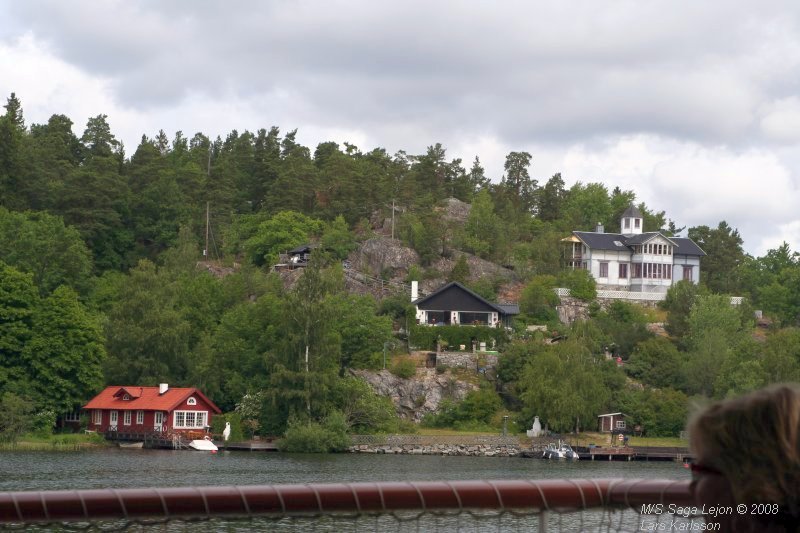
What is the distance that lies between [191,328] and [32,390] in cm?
1246

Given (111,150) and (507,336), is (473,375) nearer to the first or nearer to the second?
(507,336)

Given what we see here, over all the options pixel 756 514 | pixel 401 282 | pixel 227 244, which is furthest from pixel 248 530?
pixel 227 244

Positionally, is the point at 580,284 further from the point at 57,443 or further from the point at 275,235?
the point at 57,443

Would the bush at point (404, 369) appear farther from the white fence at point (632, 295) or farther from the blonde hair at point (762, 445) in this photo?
the blonde hair at point (762, 445)

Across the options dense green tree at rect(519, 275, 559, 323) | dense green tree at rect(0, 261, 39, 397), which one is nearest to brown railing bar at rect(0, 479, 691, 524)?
dense green tree at rect(0, 261, 39, 397)

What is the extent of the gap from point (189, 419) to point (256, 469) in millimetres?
17233

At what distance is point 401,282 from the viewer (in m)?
78.6

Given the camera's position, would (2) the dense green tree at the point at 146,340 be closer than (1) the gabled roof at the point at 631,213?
Yes

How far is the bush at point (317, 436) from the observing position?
180ft

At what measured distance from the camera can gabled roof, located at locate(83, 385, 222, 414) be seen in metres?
57.3

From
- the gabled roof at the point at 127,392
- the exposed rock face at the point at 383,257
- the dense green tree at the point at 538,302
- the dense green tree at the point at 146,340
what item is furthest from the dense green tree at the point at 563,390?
the gabled roof at the point at 127,392

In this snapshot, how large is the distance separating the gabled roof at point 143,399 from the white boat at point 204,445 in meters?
2.45

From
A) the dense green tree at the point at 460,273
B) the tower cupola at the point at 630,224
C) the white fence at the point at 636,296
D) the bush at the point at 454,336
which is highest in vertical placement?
the tower cupola at the point at 630,224

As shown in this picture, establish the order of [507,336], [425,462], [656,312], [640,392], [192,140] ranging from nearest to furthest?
[425,462], [640,392], [507,336], [656,312], [192,140]
